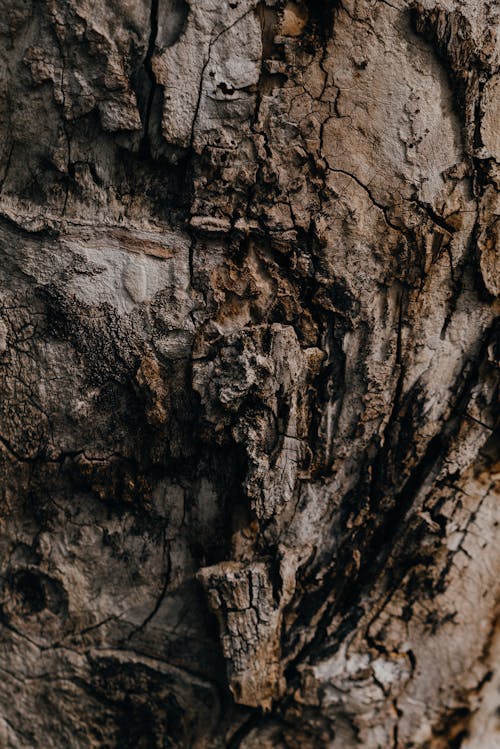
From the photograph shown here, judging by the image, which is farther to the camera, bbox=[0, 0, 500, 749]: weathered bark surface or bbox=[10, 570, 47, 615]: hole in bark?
bbox=[10, 570, 47, 615]: hole in bark

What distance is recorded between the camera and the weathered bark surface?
1231 millimetres

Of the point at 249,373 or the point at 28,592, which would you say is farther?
the point at 28,592

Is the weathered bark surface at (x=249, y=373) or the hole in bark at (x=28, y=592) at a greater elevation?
the weathered bark surface at (x=249, y=373)

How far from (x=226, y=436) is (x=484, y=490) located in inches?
25.6

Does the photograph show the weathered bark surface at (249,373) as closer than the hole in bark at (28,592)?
Yes

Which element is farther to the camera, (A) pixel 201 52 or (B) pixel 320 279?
(B) pixel 320 279

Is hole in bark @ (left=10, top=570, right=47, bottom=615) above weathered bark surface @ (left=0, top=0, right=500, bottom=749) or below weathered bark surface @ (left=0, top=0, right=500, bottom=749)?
below

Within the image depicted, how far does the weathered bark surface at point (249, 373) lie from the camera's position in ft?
4.04

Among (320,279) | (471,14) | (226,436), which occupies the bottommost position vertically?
(226,436)

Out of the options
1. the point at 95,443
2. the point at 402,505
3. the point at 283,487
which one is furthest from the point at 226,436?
the point at 402,505

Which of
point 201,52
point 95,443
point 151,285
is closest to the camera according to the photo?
point 201,52

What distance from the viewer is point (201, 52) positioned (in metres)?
1.20

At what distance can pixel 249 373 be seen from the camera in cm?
130

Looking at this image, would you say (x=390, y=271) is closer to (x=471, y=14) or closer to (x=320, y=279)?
(x=320, y=279)
